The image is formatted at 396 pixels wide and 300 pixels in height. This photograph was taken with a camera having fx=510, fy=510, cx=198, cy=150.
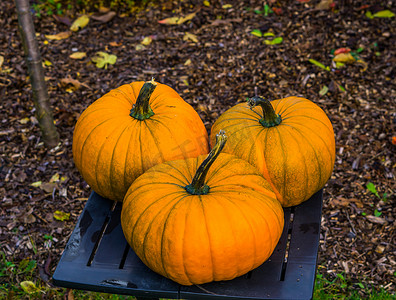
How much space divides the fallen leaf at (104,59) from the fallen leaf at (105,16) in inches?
22.3

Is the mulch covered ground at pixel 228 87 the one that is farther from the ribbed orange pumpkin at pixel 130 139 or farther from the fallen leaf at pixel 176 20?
the ribbed orange pumpkin at pixel 130 139

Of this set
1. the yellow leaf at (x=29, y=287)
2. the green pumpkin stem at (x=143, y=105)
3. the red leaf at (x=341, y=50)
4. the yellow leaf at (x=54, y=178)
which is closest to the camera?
the green pumpkin stem at (x=143, y=105)

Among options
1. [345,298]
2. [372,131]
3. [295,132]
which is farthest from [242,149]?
[372,131]

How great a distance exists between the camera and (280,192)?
95.3 inches

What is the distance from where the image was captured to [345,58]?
4.73 metres

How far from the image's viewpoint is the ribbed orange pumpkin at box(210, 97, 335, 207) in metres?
2.35

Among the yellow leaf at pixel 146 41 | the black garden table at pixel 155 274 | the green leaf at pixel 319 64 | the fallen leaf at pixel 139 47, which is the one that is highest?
the black garden table at pixel 155 274

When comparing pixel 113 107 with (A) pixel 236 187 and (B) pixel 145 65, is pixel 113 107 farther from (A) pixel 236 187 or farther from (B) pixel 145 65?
(B) pixel 145 65

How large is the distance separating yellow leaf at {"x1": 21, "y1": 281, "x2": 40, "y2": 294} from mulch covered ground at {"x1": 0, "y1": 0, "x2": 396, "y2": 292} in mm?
116

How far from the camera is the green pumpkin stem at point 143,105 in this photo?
7.59ft

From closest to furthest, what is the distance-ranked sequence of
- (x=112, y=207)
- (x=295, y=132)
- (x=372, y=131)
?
(x=295, y=132), (x=112, y=207), (x=372, y=131)

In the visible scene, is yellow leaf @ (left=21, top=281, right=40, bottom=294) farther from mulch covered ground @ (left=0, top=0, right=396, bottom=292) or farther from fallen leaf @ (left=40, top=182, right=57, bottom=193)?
fallen leaf @ (left=40, top=182, right=57, bottom=193)

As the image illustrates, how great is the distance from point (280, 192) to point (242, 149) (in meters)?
0.28

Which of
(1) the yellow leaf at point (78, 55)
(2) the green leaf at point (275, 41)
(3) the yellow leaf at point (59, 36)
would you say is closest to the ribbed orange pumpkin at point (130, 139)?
(1) the yellow leaf at point (78, 55)
